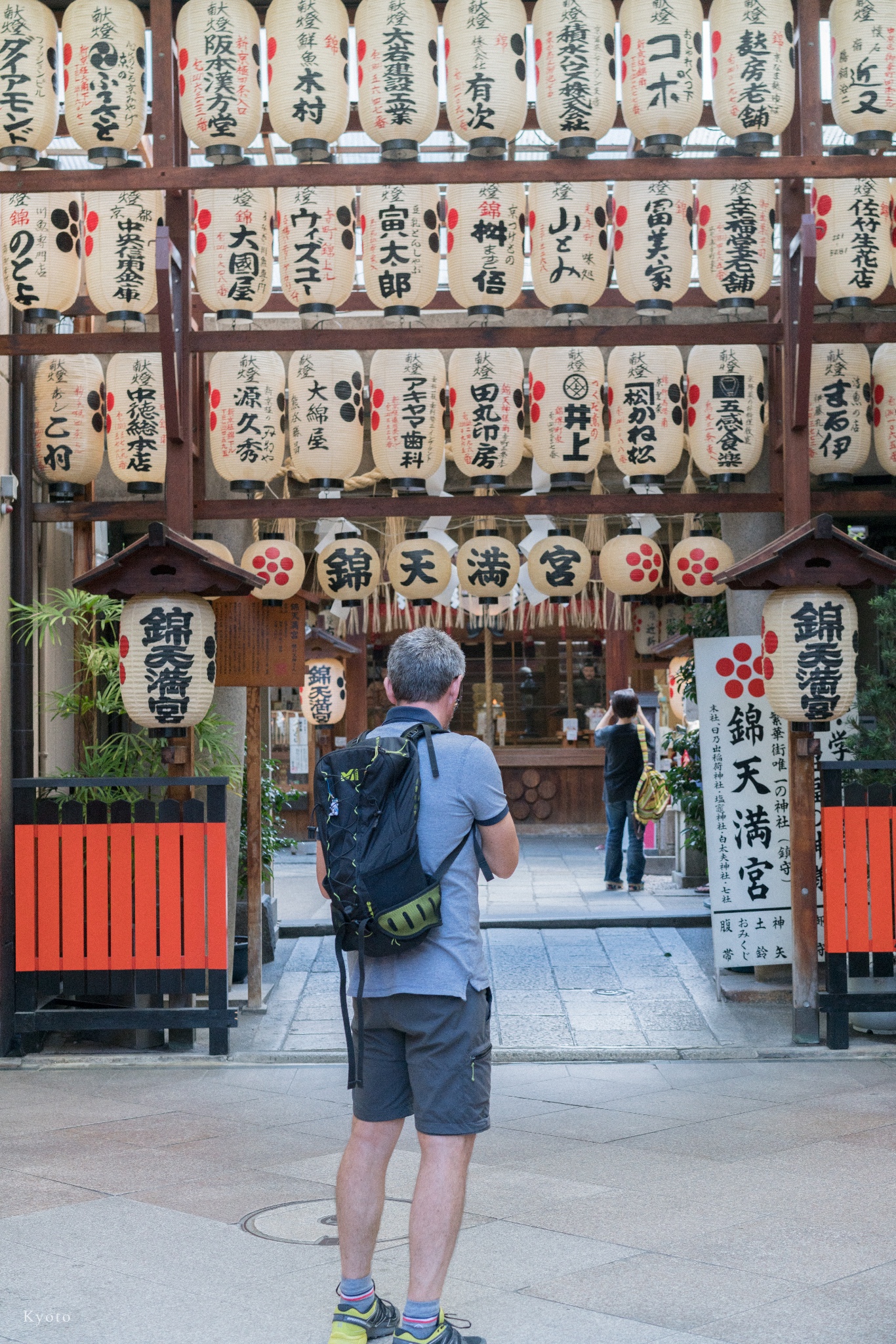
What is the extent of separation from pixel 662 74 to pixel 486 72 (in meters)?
0.97

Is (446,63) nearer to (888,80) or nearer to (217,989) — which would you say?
(888,80)

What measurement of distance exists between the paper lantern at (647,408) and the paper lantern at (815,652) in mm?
1394

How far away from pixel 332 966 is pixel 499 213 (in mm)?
5317

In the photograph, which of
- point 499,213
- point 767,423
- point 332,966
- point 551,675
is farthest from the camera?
point 551,675

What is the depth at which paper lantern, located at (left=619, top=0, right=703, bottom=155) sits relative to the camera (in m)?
7.93

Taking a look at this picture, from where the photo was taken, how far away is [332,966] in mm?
10422

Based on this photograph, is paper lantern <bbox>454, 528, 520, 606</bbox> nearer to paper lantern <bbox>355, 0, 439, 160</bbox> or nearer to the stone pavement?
paper lantern <bbox>355, 0, 439, 160</bbox>

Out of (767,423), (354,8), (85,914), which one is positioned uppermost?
(354,8)

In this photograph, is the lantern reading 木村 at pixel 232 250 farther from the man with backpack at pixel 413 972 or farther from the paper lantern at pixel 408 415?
the man with backpack at pixel 413 972

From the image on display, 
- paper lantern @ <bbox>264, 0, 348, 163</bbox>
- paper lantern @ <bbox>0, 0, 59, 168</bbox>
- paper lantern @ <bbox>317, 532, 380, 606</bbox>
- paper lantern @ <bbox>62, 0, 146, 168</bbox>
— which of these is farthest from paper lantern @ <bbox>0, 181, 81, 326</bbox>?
paper lantern @ <bbox>317, 532, 380, 606</bbox>

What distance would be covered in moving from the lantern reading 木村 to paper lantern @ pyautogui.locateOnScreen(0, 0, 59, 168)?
3.40 feet

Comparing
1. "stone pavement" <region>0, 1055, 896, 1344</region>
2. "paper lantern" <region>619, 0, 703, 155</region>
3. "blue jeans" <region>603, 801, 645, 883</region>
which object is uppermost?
"paper lantern" <region>619, 0, 703, 155</region>

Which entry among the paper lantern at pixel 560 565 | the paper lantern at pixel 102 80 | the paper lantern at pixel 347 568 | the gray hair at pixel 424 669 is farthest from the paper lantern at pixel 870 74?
the gray hair at pixel 424 669

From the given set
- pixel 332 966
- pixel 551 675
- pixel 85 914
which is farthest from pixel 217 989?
pixel 551 675
